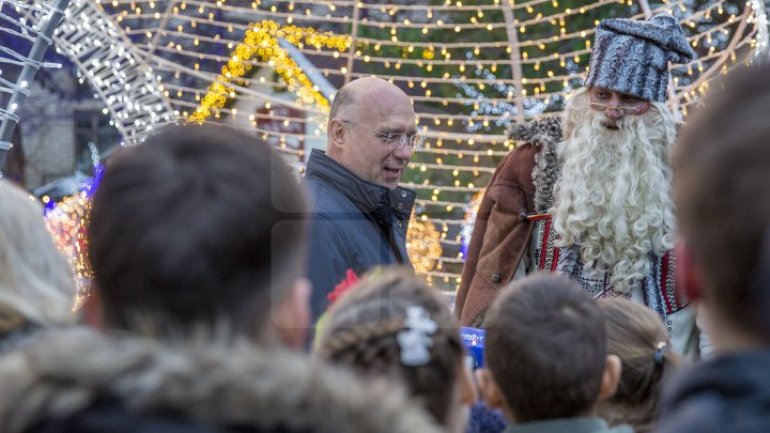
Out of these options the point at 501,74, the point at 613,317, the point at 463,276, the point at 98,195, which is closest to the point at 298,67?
the point at 501,74

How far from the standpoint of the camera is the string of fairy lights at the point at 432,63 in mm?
6848

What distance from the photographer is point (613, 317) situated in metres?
2.69

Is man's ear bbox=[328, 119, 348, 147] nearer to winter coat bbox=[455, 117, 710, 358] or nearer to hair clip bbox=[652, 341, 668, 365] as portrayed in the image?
winter coat bbox=[455, 117, 710, 358]

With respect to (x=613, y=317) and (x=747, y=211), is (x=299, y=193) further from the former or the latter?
(x=613, y=317)

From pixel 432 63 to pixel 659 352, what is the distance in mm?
4743

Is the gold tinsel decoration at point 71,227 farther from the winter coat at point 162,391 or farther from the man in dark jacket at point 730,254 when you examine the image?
the man in dark jacket at point 730,254

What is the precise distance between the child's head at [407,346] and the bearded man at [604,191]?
1.97 meters

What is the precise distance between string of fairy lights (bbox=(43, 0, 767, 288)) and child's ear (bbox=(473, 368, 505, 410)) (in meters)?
3.86

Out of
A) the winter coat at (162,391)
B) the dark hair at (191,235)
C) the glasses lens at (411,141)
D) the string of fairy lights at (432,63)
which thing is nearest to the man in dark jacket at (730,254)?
the winter coat at (162,391)

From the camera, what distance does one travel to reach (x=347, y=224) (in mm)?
3557

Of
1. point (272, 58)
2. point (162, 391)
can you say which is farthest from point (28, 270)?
point (272, 58)

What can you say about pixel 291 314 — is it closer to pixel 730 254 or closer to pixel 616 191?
pixel 730 254

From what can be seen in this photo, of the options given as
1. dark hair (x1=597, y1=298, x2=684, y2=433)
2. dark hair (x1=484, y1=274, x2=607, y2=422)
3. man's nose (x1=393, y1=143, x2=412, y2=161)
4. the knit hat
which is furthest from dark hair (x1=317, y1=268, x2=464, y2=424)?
the knit hat

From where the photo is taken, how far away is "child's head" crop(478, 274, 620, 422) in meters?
2.15
